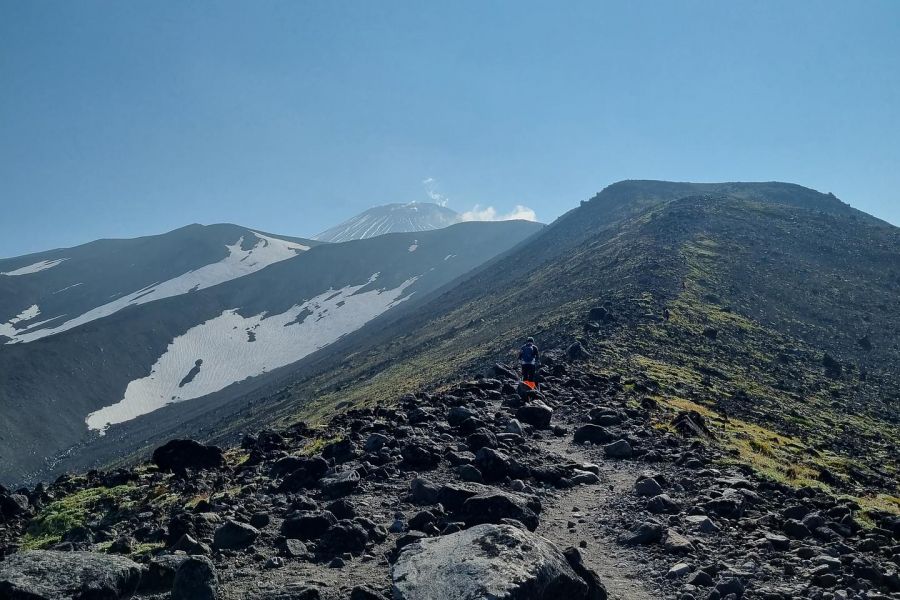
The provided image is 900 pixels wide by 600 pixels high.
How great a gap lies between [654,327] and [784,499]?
99.6 ft

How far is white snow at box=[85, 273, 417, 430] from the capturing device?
12562cm

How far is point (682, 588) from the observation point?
9.24 metres

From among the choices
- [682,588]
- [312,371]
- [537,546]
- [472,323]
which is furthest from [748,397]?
[312,371]

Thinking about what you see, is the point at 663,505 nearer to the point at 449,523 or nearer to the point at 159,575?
the point at 449,523

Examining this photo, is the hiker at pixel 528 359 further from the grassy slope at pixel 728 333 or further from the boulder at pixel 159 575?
the boulder at pixel 159 575

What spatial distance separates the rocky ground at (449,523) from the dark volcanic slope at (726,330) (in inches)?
195

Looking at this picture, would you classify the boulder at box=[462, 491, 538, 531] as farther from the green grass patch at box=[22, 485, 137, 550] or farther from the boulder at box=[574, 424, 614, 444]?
Result: the green grass patch at box=[22, 485, 137, 550]

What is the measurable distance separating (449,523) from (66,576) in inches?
223

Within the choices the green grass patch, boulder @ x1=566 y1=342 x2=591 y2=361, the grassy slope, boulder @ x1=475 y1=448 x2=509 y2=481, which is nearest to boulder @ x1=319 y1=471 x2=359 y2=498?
boulder @ x1=475 y1=448 x2=509 y2=481

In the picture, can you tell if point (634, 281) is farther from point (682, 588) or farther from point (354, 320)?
point (354, 320)

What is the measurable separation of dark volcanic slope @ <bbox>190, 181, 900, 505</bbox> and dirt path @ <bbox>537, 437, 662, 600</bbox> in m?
4.35

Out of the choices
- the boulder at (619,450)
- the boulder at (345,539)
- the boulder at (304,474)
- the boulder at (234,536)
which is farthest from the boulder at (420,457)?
the boulder at (619,450)

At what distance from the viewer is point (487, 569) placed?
742 cm

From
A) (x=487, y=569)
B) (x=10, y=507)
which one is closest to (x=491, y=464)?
(x=487, y=569)
